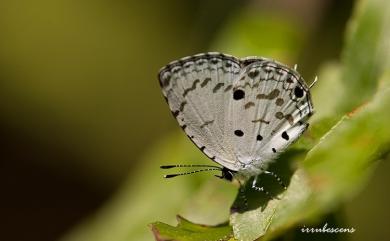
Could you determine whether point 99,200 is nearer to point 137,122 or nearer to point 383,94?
point 137,122

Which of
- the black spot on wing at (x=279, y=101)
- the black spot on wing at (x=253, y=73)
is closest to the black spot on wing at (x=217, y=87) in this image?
the black spot on wing at (x=253, y=73)

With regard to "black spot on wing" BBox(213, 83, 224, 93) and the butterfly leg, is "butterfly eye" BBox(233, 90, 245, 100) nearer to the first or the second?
"black spot on wing" BBox(213, 83, 224, 93)

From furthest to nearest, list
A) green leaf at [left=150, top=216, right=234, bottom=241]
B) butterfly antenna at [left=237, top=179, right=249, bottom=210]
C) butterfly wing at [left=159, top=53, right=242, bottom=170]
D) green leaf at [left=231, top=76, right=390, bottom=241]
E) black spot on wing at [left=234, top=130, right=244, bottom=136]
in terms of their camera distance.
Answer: black spot on wing at [left=234, top=130, right=244, bottom=136] < butterfly wing at [left=159, top=53, right=242, bottom=170] < butterfly antenna at [left=237, top=179, right=249, bottom=210] < green leaf at [left=150, top=216, right=234, bottom=241] < green leaf at [left=231, top=76, right=390, bottom=241]

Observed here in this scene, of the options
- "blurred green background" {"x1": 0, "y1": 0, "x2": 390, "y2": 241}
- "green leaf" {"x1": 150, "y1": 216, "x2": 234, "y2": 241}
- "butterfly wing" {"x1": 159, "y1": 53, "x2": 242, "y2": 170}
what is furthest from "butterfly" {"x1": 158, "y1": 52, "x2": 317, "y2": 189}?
"blurred green background" {"x1": 0, "y1": 0, "x2": 390, "y2": 241}

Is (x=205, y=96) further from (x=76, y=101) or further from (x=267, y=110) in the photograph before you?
(x=76, y=101)

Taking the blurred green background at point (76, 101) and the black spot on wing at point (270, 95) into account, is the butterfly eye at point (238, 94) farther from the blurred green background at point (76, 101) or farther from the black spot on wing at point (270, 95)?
the blurred green background at point (76, 101)

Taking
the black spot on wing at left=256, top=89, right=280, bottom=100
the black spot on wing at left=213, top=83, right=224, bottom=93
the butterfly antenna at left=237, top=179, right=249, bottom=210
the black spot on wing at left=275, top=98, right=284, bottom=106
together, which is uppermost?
the black spot on wing at left=213, top=83, right=224, bottom=93

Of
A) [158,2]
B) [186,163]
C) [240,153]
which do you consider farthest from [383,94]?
[158,2]
